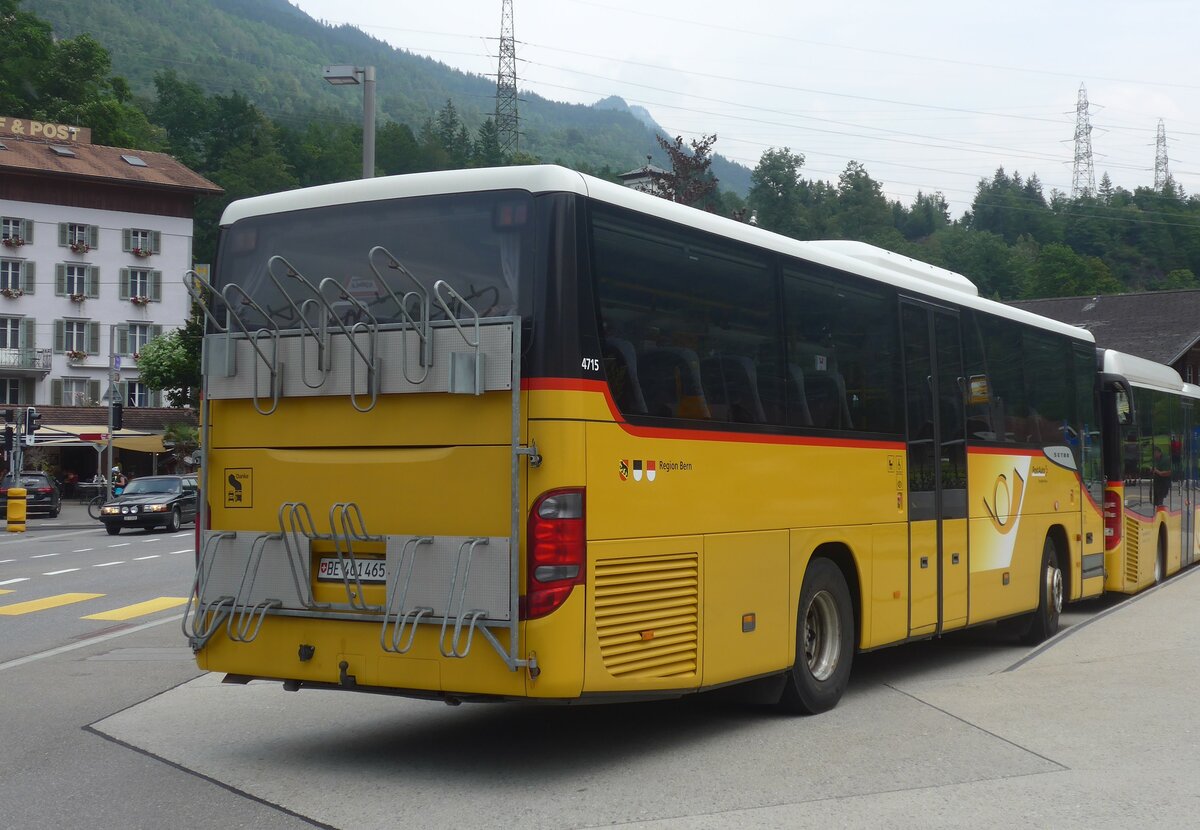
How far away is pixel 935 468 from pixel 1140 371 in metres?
8.74

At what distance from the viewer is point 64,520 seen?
155 ft

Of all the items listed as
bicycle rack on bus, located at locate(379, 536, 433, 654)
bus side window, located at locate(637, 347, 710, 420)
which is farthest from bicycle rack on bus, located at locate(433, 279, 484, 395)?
bus side window, located at locate(637, 347, 710, 420)

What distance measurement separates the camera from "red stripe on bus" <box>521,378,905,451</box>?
7160 millimetres

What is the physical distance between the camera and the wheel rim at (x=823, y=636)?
30.9ft

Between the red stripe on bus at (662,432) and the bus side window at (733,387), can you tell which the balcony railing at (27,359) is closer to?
the red stripe on bus at (662,432)

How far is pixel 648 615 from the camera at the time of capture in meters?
7.57

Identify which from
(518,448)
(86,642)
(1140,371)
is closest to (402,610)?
(518,448)

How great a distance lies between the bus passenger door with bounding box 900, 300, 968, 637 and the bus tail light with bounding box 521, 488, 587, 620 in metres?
4.33

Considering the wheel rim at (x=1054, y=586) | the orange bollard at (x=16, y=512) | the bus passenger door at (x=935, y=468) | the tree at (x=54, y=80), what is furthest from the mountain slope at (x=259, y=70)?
the bus passenger door at (x=935, y=468)

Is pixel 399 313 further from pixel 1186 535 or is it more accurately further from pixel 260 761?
pixel 1186 535

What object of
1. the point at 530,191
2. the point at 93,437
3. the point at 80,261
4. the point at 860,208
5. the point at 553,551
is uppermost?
Answer: the point at 860,208

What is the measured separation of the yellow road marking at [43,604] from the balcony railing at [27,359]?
181 feet

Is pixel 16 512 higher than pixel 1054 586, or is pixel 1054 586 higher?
pixel 1054 586

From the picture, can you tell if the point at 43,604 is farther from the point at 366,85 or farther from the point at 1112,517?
the point at 1112,517
